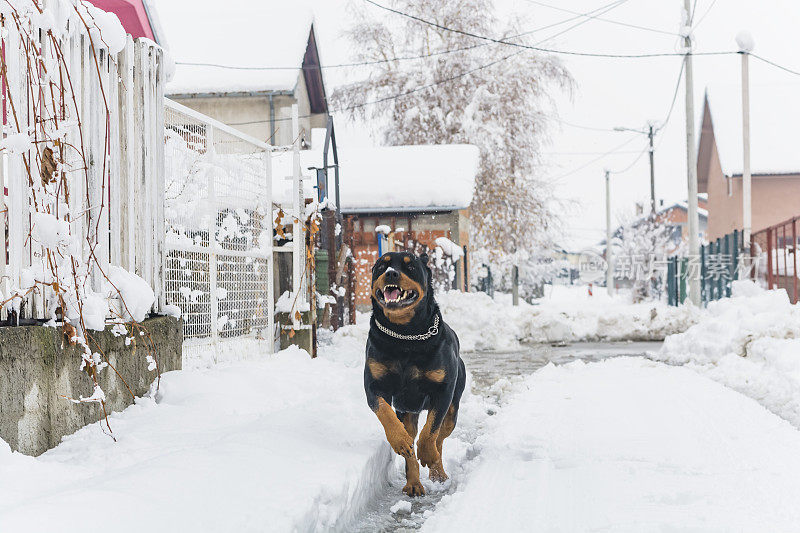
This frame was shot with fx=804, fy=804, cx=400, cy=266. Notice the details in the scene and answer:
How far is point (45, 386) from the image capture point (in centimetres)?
385

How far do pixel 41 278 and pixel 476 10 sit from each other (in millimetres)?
30349

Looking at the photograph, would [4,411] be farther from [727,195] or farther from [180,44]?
[727,195]

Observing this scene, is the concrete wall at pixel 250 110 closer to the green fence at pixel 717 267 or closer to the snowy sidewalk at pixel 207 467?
the green fence at pixel 717 267

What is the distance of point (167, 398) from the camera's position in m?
5.10

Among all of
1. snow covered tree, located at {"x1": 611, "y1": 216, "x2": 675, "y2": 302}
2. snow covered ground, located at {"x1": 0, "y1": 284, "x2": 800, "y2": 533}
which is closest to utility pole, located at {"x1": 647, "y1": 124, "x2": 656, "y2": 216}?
snow covered tree, located at {"x1": 611, "y1": 216, "x2": 675, "y2": 302}

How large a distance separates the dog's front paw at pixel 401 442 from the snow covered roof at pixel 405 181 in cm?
1774

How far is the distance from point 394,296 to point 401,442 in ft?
2.64

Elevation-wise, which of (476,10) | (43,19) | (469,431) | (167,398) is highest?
(476,10)

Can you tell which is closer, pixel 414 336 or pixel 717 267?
pixel 414 336

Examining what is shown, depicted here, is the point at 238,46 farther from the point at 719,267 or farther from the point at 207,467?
the point at 207,467

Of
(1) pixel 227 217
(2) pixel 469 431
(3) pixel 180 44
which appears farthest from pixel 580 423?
(3) pixel 180 44

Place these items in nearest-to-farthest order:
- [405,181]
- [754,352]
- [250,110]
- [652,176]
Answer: [754,352], [405,181], [250,110], [652,176]

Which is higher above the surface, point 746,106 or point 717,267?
point 746,106

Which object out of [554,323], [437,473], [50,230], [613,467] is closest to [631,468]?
[613,467]
